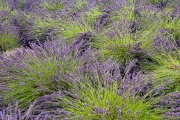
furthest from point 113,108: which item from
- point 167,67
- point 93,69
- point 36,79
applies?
point 167,67

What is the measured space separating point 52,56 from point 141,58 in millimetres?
1140

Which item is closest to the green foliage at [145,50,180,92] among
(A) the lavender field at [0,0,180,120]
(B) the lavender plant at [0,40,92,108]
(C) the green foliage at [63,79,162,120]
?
(A) the lavender field at [0,0,180,120]

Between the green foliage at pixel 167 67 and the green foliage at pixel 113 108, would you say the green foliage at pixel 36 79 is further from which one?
the green foliage at pixel 167 67

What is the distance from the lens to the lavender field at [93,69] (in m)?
1.88

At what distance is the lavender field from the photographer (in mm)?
1880

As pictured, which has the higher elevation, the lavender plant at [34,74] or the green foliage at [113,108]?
the lavender plant at [34,74]

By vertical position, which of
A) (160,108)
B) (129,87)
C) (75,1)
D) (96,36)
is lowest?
(160,108)

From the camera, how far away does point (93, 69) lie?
2.18 meters

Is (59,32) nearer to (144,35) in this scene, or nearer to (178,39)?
(144,35)

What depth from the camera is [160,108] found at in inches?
74.9

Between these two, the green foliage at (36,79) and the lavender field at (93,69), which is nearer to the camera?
the lavender field at (93,69)

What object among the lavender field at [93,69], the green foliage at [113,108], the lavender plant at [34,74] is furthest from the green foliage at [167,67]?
the lavender plant at [34,74]

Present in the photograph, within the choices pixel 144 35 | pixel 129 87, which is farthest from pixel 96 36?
pixel 129 87

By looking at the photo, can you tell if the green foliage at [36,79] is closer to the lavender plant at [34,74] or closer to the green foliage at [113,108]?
the lavender plant at [34,74]
